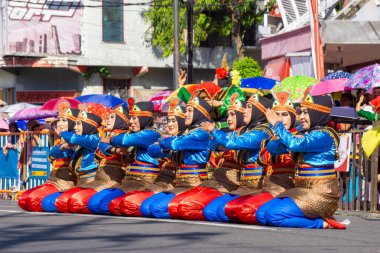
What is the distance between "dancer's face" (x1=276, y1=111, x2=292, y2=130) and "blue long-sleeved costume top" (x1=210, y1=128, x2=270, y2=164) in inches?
13.0

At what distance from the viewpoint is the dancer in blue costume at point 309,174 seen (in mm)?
12094

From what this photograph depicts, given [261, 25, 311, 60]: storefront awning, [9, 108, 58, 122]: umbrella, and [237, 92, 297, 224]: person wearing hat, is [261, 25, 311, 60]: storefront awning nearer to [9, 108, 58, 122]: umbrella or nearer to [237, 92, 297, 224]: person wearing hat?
[9, 108, 58, 122]: umbrella

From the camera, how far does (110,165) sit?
15250 millimetres

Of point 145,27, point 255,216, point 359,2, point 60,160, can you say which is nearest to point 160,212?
point 255,216

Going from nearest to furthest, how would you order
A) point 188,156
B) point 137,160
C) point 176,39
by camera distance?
point 188,156, point 137,160, point 176,39

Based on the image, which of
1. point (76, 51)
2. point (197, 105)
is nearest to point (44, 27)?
point (76, 51)

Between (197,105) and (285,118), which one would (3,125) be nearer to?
(197,105)

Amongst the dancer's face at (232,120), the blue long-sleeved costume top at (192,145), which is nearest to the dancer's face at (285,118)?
the dancer's face at (232,120)

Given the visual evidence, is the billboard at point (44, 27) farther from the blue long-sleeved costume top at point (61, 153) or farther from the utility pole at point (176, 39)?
the blue long-sleeved costume top at point (61, 153)

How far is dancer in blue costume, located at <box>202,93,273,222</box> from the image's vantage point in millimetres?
12891

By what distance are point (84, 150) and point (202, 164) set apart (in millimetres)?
2398

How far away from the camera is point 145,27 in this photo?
3888cm

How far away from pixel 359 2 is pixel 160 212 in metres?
11.4

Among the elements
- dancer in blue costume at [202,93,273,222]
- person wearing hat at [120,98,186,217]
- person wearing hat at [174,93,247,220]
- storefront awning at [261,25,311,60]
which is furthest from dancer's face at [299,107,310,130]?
storefront awning at [261,25,311,60]
